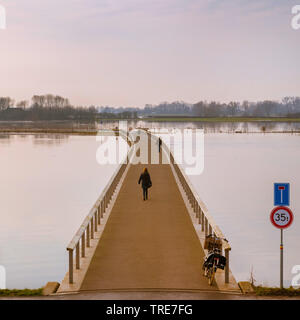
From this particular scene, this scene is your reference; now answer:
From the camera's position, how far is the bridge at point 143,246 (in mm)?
10555

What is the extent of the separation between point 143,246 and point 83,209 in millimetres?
13989

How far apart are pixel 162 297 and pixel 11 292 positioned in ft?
9.97

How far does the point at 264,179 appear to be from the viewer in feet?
134

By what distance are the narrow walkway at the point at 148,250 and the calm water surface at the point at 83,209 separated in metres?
2.29

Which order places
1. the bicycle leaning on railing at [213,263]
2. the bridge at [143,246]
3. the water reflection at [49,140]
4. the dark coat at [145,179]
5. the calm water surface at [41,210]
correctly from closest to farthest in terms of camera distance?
the bicycle leaning on railing at [213,263]
the bridge at [143,246]
the calm water surface at [41,210]
the dark coat at [145,179]
the water reflection at [49,140]

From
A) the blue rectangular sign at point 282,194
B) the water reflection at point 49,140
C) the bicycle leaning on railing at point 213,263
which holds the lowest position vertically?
the bicycle leaning on railing at point 213,263

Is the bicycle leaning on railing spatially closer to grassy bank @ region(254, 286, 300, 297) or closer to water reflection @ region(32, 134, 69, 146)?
grassy bank @ region(254, 286, 300, 297)

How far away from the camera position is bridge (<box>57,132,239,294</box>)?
1055 cm

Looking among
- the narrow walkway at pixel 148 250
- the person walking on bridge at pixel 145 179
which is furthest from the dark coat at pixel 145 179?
the narrow walkway at pixel 148 250

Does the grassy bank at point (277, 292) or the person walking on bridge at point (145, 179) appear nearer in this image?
the grassy bank at point (277, 292)

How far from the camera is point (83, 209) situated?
26984 mm

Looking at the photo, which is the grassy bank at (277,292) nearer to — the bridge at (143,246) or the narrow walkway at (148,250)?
the bridge at (143,246)

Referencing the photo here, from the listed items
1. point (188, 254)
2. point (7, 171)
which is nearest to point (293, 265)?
A: point (188, 254)

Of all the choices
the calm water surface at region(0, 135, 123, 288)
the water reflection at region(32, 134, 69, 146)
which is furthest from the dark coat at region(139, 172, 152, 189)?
the water reflection at region(32, 134, 69, 146)
